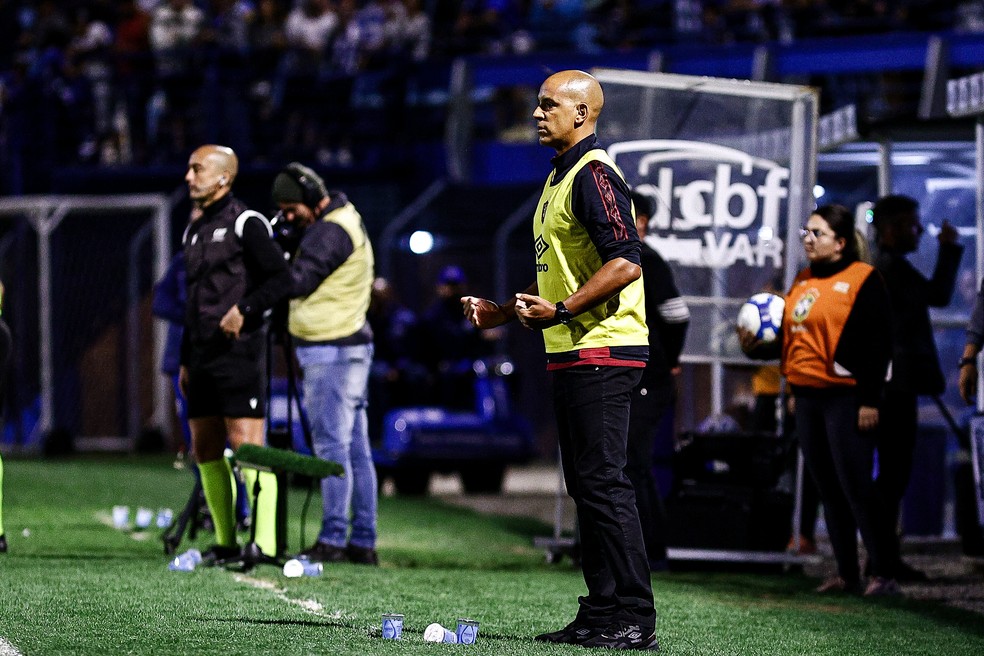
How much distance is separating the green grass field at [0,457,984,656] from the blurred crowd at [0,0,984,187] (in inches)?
417

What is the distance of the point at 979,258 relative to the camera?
32.7ft

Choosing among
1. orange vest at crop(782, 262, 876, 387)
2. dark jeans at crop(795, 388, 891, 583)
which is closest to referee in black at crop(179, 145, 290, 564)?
orange vest at crop(782, 262, 876, 387)

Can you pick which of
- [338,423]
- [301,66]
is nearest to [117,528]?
[338,423]

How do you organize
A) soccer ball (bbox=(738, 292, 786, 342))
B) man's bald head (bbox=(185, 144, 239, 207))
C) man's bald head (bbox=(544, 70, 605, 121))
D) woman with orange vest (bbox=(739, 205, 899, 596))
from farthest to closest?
soccer ball (bbox=(738, 292, 786, 342)), woman with orange vest (bbox=(739, 205, 899, 596)), man's bald head (bbox=(185, 144, 239, 207)), man's bald head (bbox=(544, 70, 605, 121))

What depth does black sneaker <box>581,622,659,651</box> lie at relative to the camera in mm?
5742

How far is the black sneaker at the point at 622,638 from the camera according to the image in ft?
18.8

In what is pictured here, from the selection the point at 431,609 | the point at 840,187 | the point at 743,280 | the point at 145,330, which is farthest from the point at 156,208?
the point at 431,609

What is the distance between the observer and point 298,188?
8.83 m

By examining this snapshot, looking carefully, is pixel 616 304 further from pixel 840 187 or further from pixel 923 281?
pixel 840 187

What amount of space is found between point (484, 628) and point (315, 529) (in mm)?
5103

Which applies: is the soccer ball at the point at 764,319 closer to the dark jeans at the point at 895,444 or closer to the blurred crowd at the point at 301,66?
the dark jeans at the point at 895,444

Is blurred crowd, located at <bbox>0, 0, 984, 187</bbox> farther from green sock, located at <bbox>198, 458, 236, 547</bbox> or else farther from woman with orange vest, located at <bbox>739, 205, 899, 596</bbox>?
green sock, located at <bbox>198, 458, 236, 547</bbox>

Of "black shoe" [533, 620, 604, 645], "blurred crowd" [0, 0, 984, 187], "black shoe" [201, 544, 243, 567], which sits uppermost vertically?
"blurred crowd" [0, 0, 984, 187]

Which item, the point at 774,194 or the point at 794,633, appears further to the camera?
the point at 774,194
